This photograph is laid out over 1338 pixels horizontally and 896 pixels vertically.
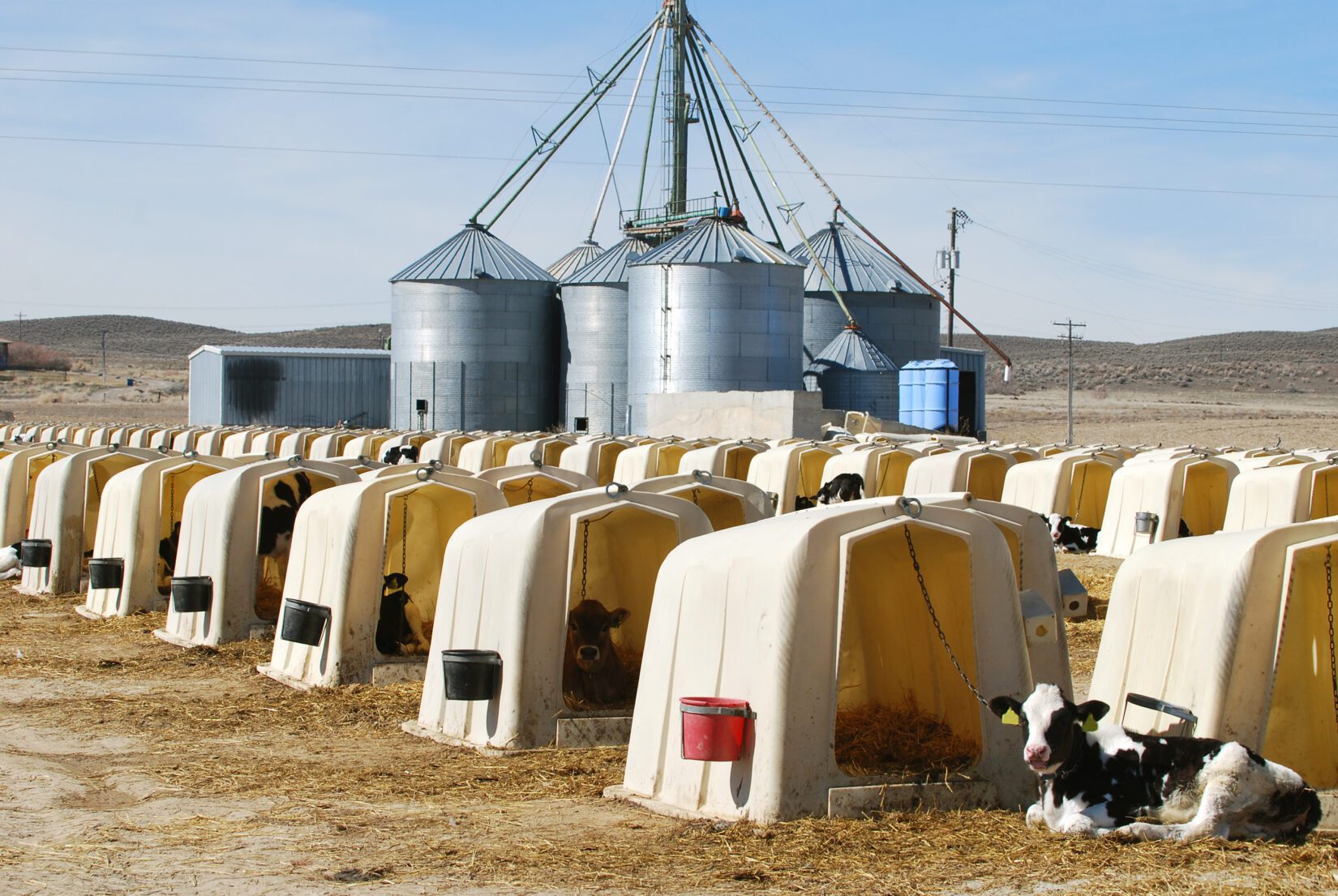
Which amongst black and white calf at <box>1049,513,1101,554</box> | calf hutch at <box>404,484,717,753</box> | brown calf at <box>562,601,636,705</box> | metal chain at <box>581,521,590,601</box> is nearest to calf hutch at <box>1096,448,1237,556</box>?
black and white calf at <box>1049,513,1101,554</box>

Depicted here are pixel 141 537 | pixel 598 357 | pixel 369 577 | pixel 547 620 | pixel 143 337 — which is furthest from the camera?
pixel 143 337

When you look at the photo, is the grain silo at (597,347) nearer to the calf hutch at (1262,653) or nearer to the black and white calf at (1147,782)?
the calf hutch at (1262,653)

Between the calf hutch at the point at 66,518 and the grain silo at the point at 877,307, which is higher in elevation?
the grain silo at the point at 877,307

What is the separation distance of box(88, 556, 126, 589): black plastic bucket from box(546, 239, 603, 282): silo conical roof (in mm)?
49110

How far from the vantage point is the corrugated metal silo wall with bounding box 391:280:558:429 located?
54875 mm

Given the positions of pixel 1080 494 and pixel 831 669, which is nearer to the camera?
pixel 831 669

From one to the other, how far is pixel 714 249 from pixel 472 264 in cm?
1055

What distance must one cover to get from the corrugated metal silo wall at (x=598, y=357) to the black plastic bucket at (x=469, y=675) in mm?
43611

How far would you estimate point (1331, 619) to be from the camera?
7.46 metres

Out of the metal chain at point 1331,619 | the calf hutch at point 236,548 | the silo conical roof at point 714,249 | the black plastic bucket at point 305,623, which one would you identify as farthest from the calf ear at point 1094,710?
the silo conical roof at point 714,249

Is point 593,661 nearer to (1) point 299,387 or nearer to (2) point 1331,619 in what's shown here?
(2) point 1331,619

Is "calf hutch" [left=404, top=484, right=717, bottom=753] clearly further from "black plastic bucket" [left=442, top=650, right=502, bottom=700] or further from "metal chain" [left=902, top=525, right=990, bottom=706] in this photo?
"metal chain" [left=902, top=525, right=990, bottom=706]

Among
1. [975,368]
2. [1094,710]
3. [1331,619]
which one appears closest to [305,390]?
[975,368]

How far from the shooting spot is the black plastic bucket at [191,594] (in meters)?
13.3
